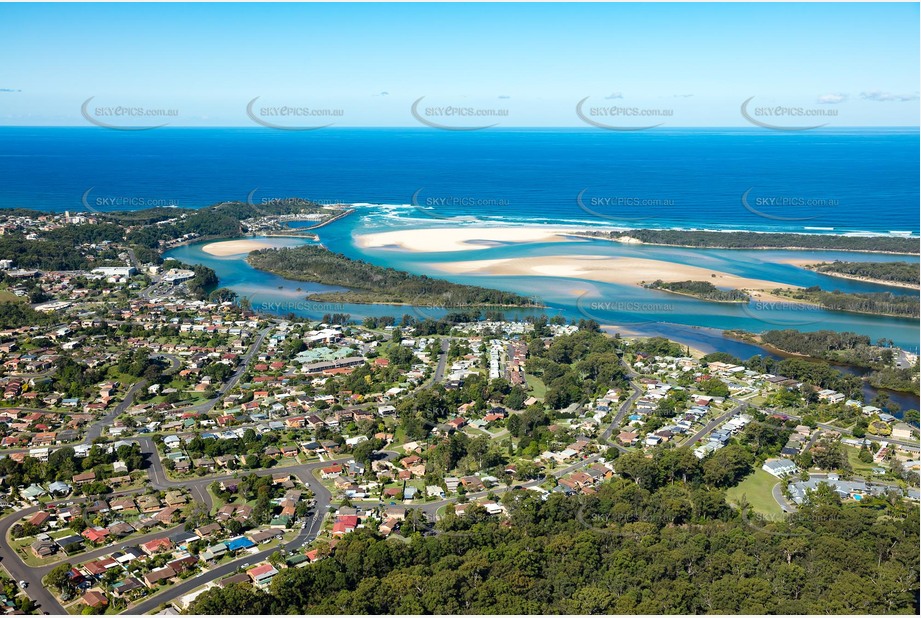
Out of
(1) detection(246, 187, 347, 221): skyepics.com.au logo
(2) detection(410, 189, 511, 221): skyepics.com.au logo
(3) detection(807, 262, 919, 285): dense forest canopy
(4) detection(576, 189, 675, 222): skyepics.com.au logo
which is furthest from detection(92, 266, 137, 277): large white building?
(3) detection(807, 262, 919, 285): dense forest canopy

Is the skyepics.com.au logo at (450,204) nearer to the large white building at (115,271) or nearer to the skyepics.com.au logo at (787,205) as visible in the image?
the skyepics.com.au logo at (787,205)

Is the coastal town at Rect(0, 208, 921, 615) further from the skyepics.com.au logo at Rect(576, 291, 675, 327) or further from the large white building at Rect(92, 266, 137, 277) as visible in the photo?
the large white building at Rect(92, 266, 137, 277)

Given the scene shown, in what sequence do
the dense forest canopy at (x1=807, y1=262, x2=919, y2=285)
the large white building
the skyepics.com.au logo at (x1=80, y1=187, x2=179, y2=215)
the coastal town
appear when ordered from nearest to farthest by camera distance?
the coastal town → the large white building → the dense forest canopy at (x1=807, y1=262, x2=919, y2=285) → the skyepics.com.au logo at (x1=80, y1=187, x2=179, y2=215)

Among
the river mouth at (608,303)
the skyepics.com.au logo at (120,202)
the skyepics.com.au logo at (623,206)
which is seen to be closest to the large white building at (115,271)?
the river mouth at (608,303)

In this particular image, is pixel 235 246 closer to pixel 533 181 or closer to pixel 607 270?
pixel 607 270

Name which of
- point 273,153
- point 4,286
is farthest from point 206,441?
point 273,153

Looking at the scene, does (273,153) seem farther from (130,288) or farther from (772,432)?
(772,432)
